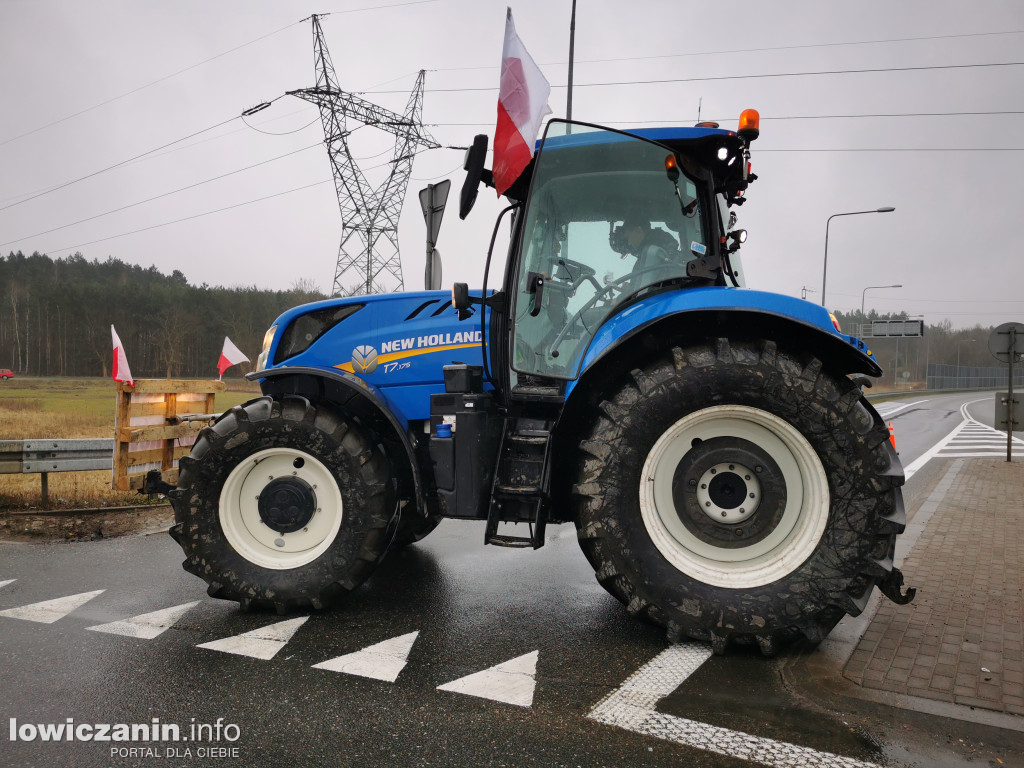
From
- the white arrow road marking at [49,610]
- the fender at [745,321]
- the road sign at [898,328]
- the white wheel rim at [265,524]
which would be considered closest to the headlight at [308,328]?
the white wheel rim at [265,524]

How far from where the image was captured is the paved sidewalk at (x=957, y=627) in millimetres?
2953

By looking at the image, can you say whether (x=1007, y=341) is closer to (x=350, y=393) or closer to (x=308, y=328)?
(x=350, y=393)

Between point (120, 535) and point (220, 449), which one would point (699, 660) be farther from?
point (120, 535)

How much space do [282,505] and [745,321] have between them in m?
2.76

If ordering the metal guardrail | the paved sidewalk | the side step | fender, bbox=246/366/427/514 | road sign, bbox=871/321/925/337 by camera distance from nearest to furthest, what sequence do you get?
the paved sidewalk
the side step
fender, bbox=246/366/427/514
the metal guardrail
road sign, bbox=871/321/925/337

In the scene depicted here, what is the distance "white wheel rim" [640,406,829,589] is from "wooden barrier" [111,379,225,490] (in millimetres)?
4883

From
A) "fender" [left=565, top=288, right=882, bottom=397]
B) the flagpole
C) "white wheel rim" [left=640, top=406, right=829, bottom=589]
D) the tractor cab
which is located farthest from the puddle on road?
the flagpole

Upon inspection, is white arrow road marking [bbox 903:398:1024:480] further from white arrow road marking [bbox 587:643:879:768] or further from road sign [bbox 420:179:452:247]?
white arrow road marking [bbox 587:643:879:768]

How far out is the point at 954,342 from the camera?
→ 9644 cm

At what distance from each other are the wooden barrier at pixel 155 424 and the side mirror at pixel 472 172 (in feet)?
14.0

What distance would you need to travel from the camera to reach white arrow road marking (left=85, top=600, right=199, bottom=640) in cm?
347

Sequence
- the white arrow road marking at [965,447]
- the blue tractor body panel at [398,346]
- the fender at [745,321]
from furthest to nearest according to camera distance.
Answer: the white arrow road marking at [965,447] < the blue tractor body panel at [398,346] < the fender at [745,321]

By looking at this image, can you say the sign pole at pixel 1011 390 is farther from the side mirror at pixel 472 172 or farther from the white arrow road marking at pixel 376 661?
the white arrow road marking at pixel 376 661

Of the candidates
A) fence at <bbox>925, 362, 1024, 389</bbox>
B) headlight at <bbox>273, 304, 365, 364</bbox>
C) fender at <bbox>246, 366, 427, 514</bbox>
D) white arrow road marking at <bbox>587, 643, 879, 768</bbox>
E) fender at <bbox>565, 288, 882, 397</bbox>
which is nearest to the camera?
white arrow road marking at <bbox>587, 643, 879, 768</bbox>
